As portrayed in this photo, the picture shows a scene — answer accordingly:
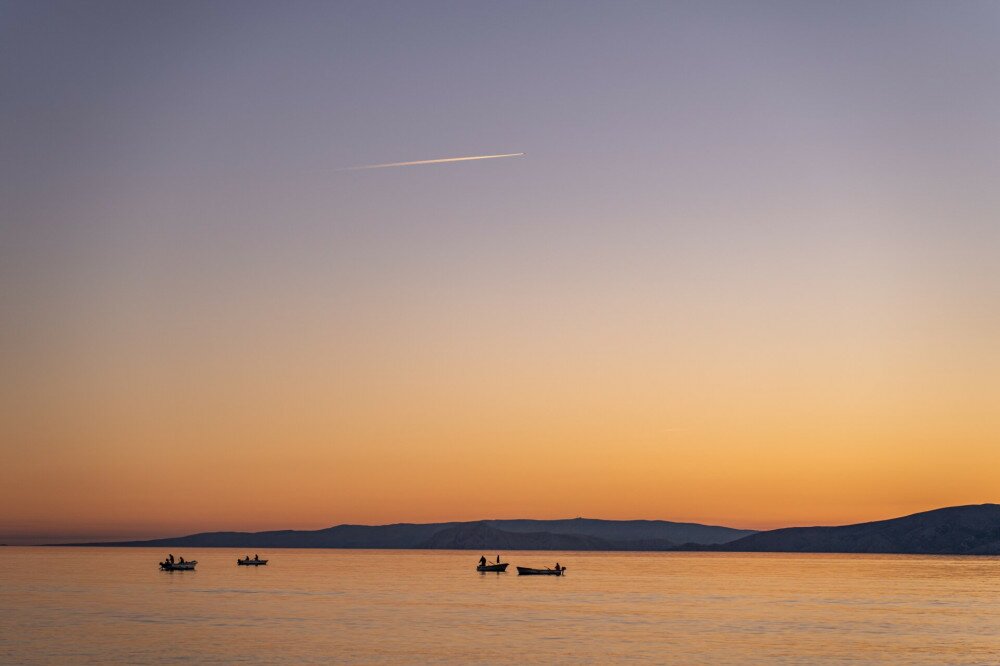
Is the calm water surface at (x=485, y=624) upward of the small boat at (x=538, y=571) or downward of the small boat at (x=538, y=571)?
Answer: downward

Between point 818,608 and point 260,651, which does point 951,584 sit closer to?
point 818,608

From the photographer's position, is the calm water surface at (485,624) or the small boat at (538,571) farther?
the small boat at (538,571)

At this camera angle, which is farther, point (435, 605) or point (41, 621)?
point (435, 605)

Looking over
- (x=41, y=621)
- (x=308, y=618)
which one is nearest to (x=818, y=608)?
(x=308, y=618)

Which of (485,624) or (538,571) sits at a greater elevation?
(538,571)

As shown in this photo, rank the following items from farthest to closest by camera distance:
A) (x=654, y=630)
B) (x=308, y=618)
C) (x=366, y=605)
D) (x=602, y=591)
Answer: (x=602, y=591)
(x=366, y=605)
(x=308, y=618)
(x=654, y=630)

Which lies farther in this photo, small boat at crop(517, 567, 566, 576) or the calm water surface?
small boat at crop(517, 567, 566, 576)

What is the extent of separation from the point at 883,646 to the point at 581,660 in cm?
2431

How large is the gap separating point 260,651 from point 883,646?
141 ft

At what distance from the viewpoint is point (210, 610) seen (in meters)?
104

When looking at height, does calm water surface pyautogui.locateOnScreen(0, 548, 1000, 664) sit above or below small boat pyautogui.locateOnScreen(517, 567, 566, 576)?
below

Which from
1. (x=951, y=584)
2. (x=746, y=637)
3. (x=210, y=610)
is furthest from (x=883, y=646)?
(x=951, y=584)

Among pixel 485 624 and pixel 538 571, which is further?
pixel 538 571

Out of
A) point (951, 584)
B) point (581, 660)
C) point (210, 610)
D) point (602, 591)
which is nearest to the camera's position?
point (581, 660)
